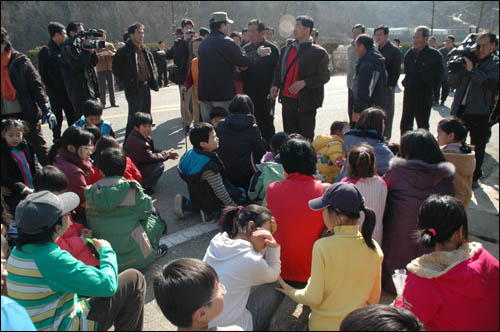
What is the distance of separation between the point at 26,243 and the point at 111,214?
1022 millimetres

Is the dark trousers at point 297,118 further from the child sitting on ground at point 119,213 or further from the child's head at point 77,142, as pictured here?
the child sitting on ground at point 119,213

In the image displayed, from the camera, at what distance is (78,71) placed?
557 centimetres

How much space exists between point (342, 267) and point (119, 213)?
1720mm

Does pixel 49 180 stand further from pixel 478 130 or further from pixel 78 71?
pixel 478 130

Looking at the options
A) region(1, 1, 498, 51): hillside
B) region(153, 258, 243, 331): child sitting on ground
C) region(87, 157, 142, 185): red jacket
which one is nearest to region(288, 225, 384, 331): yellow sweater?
region(153, 258, 243, 331): child sitting on ground

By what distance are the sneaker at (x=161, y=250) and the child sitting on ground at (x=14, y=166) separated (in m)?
1.34

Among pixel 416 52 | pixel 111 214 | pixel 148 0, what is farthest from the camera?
pixel 148 0

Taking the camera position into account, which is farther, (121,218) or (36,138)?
(36,138)

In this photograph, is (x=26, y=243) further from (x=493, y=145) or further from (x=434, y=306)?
(x=493, y=145)

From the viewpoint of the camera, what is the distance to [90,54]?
564cm

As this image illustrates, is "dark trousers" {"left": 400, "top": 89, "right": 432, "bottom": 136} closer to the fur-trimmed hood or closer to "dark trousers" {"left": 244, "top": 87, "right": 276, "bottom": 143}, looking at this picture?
"dark trousers" {"left": 244, "top": 87, "right": 276, "bottom": 143}

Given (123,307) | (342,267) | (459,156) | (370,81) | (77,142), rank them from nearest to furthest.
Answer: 1. (342,267)
2. (123,307)
3. (459,156)
4. (77,142)
5. (370,81)

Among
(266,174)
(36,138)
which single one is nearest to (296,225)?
(266,174)

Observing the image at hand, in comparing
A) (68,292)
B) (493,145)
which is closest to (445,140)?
(68,292)
